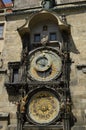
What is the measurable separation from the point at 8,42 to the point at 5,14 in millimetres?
1525

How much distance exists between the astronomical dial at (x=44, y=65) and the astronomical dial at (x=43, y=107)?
0.74 m

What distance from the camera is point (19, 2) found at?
52.0 ft

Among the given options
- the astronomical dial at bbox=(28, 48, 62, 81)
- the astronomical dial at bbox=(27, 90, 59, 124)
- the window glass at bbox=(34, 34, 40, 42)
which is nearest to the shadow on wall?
the astronomical dial at bbox=(28, 48, 62, 81)

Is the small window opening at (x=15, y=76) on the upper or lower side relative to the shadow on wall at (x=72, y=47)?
lower

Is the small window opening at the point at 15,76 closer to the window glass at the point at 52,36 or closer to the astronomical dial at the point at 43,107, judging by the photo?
the astronomical dial at the point at 43,107

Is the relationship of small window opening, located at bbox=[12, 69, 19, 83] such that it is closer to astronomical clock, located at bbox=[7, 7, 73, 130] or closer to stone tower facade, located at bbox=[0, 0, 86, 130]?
stone tower facade, located at bbox=[0, 0, 86, 130]

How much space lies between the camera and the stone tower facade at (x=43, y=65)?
12.8 m

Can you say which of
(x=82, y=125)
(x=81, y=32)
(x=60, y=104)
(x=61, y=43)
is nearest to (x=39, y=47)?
(x=61, y=43)

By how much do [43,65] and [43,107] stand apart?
1790mm

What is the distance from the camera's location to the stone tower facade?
42.1 feet

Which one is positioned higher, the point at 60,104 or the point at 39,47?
the point at 39,47

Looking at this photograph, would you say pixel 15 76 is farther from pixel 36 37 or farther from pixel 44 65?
pixel 36 37

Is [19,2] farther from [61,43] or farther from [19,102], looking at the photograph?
[19,102]

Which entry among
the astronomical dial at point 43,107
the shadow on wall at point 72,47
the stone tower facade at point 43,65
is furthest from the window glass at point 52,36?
the astronomical dial at point 43,107
